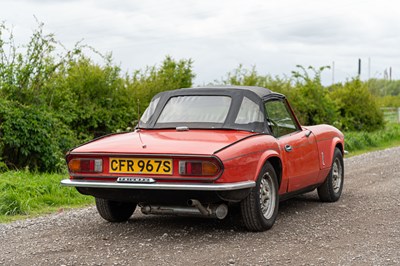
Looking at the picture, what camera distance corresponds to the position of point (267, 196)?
7.12m

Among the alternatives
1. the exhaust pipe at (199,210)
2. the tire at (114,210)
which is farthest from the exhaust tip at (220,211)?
the tire at (114,210)

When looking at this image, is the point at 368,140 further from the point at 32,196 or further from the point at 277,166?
the point at 277,166

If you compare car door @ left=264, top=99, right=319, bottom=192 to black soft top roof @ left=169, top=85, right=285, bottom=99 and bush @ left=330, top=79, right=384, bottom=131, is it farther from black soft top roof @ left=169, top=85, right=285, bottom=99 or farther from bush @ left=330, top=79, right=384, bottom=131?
bush @ left=330, top=79, right=384, bottom=131

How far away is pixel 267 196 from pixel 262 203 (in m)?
0.11

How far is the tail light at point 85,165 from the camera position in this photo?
6668 millimetres

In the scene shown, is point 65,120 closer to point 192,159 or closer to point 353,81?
point 192,159

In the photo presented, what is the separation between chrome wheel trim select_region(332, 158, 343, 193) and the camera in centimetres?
927

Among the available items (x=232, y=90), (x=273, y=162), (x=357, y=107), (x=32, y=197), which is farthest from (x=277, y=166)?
(x=357, y=107)

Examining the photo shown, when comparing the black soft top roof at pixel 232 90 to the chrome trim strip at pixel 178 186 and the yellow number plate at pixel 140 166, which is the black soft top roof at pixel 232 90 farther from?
the yellow number plate at pixel 140 166

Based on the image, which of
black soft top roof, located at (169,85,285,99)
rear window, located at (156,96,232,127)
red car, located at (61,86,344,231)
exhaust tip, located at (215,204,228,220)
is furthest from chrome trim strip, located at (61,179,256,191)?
black soft top roof, located at (169,85,285,99)

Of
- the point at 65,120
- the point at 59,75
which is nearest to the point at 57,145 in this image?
the point at 65,120

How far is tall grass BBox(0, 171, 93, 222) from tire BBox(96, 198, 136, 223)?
1.37m

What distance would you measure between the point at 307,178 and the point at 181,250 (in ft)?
7.98

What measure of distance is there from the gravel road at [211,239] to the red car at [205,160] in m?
0.27
